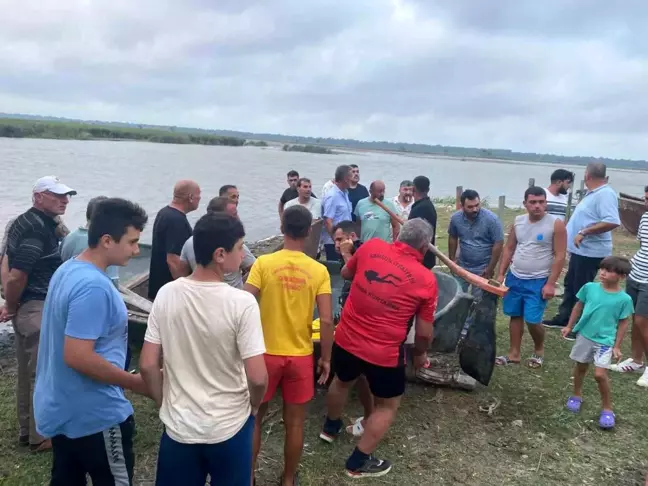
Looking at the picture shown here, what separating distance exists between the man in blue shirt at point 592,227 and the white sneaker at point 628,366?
32.6 inches

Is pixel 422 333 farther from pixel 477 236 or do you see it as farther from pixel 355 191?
pixel 355 191

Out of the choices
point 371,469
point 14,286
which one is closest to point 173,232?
point 14,286

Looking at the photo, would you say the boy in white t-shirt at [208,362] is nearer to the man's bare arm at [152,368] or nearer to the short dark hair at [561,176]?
the man's bare arm at [152,368]

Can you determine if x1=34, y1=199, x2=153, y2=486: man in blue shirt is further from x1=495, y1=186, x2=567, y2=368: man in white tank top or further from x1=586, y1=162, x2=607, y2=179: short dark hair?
x1=586, y1=162, x2=607, y2=179: short dark hair

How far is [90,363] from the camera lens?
2041mm

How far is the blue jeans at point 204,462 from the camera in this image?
6.94 feet

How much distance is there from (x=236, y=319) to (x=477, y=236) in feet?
13.3

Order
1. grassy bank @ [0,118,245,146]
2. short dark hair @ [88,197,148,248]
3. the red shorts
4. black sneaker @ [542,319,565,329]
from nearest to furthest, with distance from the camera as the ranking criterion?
short dark hair @ [88,197,148,248], the red shorts, black sneaker @ [542,319,565,329], grassy bank @ [0,118,245,146]

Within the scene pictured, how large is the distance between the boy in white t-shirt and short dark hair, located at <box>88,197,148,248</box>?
31 cm

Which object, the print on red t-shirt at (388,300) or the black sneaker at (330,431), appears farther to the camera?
the black sneaker at (330,431)

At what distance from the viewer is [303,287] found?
10.0 ft

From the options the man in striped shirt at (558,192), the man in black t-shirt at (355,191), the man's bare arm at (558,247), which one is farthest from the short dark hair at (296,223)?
the man in striped shirt at (558,192)

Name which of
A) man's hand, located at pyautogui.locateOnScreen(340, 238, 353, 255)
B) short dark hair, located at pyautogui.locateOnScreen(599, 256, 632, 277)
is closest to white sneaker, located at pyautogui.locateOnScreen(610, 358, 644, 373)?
short dark hair, located at pyautogui.locateOnScreen(599, 256, 632, 277)

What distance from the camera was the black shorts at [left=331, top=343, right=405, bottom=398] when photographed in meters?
3.36
